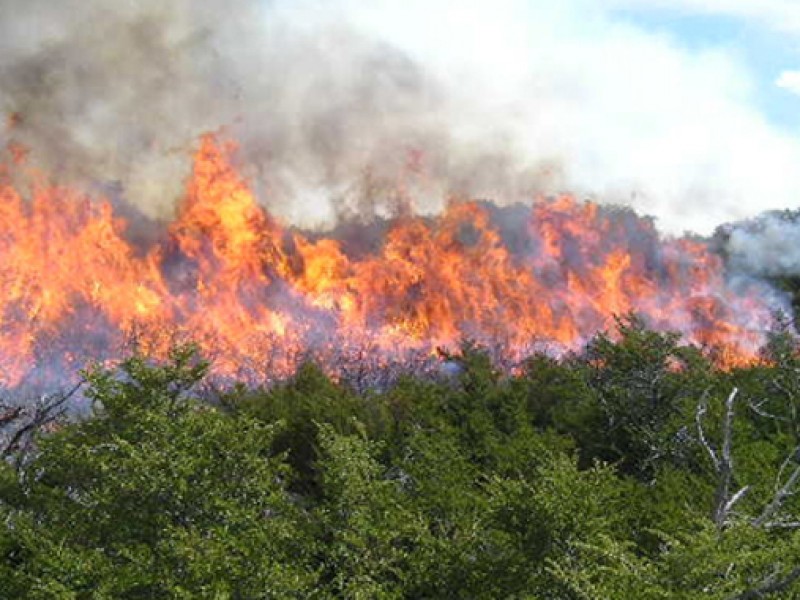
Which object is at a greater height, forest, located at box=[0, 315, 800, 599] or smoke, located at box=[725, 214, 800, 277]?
smoke, located at box=[725, 214, 800, 277]

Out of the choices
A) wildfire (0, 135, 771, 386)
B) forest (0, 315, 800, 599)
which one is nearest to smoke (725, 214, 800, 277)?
wildfire (0, 135, 771, 386)

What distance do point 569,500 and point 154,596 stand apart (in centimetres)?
930

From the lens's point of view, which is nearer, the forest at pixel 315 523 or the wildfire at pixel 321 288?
the forest at pixel 315 523

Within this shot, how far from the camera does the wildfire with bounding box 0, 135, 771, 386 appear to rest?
80125 millimetres

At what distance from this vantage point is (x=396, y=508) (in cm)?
2058

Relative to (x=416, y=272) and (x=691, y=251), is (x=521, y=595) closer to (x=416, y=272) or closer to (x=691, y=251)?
(x=416, y=272)

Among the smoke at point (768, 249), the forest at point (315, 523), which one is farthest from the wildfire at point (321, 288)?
the forest at point (315, 523)

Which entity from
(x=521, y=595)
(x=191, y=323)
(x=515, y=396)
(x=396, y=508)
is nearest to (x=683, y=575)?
(x=521, y=595)

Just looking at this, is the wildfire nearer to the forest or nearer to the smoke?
the smoke

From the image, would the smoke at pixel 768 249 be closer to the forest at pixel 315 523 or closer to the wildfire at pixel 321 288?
the wildfire at pixel 321 288

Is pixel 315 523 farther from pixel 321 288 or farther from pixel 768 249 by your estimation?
pixel 768 249

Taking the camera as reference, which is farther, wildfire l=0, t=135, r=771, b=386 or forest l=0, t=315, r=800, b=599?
wildfire l=0, t=135, r=771, b=386

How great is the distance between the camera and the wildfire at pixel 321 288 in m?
80.1

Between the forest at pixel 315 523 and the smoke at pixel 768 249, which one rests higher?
the smoke at pixel 768 249
